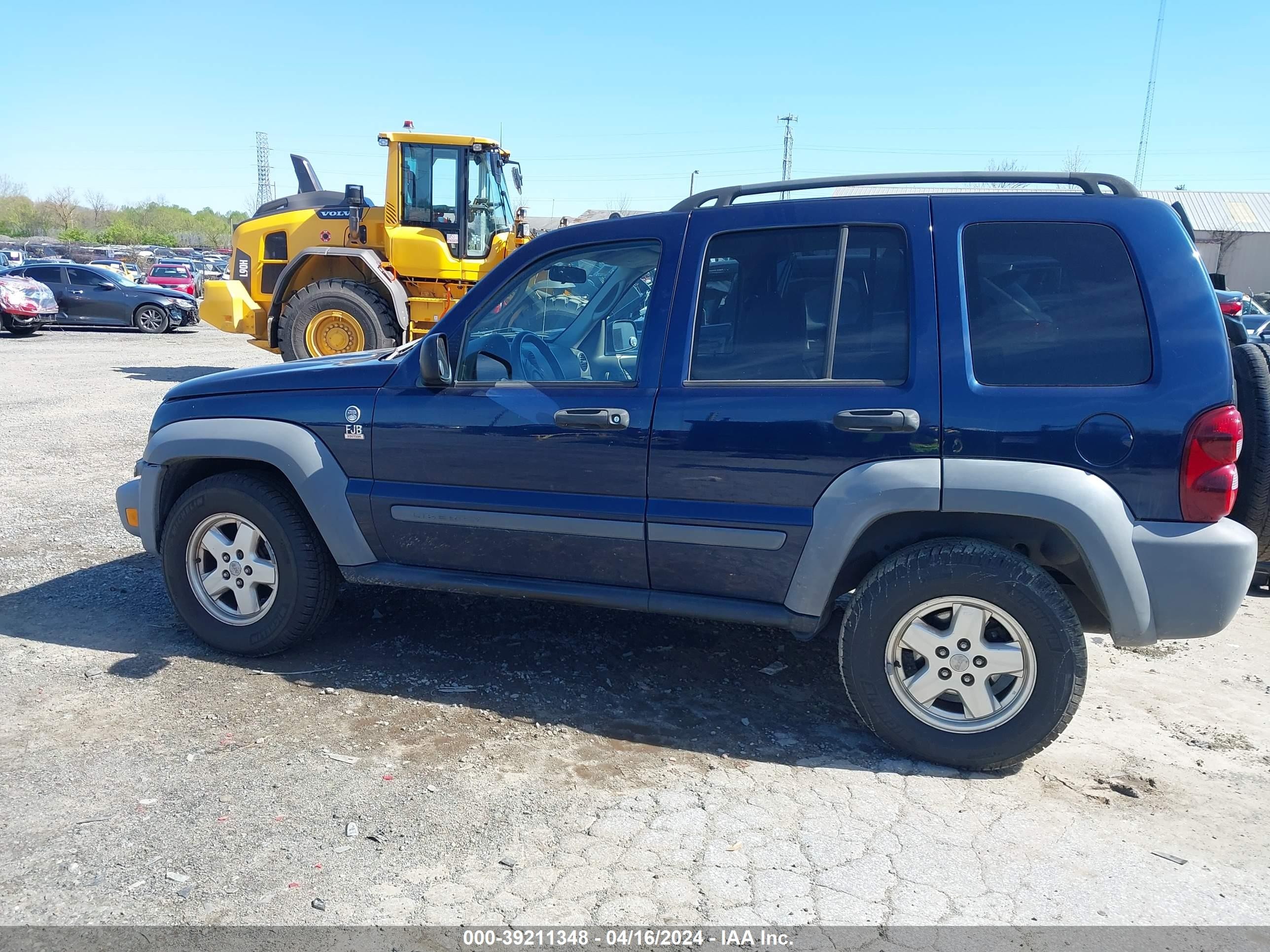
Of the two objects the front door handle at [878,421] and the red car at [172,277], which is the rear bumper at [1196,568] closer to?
the front door handle at [878,421]

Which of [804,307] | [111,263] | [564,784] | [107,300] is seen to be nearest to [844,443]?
[804,307]

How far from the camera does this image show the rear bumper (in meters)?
3.17

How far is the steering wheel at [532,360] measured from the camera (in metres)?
3.95

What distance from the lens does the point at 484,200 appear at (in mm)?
13305

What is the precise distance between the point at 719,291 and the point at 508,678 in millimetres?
1911

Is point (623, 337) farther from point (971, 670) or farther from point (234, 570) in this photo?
point (234, 570)

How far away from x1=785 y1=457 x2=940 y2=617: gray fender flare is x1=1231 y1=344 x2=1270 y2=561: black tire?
1.26m

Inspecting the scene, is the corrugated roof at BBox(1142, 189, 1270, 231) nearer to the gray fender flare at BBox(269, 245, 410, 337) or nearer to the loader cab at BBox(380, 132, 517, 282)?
the loader cab at BBox(380, 132, 517, 282)

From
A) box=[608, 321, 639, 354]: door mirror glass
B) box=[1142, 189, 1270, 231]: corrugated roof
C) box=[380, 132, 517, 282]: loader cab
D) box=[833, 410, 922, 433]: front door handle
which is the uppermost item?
box=[1142, 189, 1270, 231]: corrugated roof

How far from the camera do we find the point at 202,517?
170 inches

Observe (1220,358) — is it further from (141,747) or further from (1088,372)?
(141,747)

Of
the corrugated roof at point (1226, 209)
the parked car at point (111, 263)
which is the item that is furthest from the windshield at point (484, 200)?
the corrugated roof at point (1226, 209)

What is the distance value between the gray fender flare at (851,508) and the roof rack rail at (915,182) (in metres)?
1.11

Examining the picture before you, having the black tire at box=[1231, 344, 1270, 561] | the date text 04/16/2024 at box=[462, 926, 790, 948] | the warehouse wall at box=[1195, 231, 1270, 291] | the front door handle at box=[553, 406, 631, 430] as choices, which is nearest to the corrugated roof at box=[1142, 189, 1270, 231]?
the warehouse wall at box=[1195, 231, 1270, 291]
